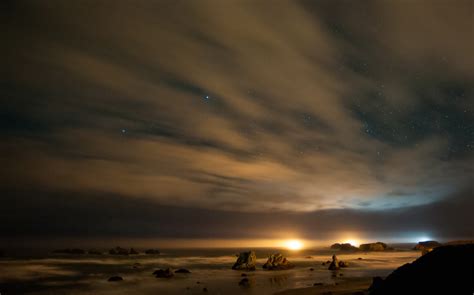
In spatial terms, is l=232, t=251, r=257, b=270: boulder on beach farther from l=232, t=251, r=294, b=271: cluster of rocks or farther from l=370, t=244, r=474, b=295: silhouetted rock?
l=370, t=244, r=474, b=295: silhouetted rock

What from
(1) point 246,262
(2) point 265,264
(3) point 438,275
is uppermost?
(3) point 438,275

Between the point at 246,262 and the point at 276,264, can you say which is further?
the point at 246,262

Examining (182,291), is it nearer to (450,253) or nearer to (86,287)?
(86,287)

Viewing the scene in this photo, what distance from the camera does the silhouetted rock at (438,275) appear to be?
16344 millimetres

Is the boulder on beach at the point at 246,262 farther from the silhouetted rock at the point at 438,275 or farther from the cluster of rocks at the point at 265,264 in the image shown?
the silhouetted rock at the point at 438,275

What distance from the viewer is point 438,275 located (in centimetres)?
1756

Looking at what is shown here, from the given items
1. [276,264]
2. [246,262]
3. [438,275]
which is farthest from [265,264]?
[438,275]

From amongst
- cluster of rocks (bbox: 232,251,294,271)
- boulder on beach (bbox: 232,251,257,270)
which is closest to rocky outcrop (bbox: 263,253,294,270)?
cluster of rocks (bbox: 232,251,294,271)

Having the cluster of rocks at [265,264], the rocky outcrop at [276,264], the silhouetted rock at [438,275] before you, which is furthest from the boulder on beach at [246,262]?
the silhouetted rock at [438,275]

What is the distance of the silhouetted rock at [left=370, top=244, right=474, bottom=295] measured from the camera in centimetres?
1634

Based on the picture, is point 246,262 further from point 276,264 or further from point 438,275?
point 438,275

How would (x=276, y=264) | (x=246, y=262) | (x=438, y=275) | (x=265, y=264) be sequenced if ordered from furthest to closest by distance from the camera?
1. (x=265, y=264)
2. (x=246, y=262)
3. (x=276, y=264)
4. (x=438, y=275)

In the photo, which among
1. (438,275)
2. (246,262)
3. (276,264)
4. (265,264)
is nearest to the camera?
(438,275)

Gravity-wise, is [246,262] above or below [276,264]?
above
